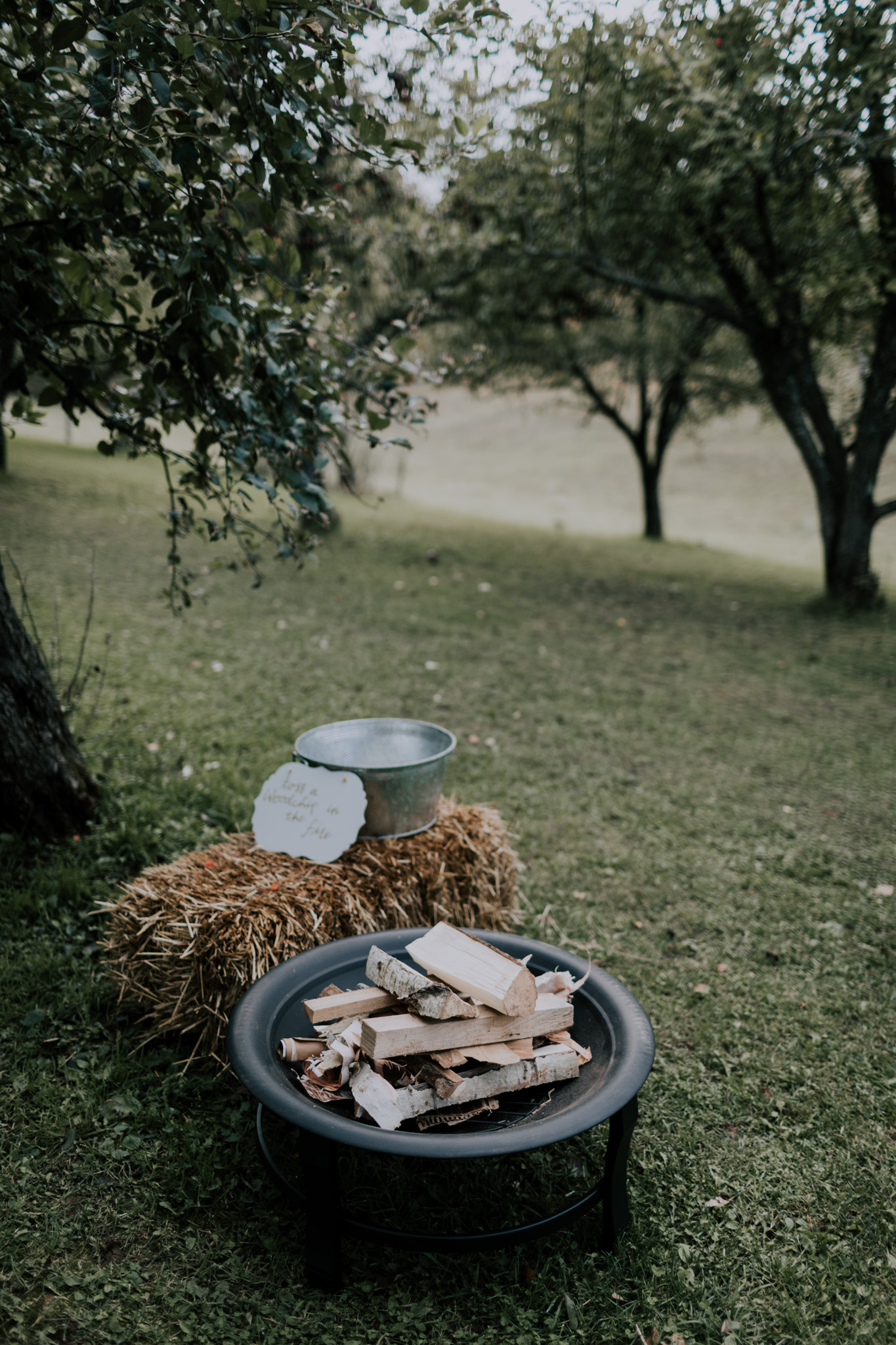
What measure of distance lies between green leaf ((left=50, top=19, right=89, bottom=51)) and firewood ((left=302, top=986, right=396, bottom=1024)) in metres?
2.30

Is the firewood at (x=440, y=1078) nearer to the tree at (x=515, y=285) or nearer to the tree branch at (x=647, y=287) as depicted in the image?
the tree at (x=515, y=285)

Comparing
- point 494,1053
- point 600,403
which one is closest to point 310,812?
point 494,1053

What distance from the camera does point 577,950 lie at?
3.29 meters

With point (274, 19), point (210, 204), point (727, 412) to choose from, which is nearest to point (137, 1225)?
point (210, 204)

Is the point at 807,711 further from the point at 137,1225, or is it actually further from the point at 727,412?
the point at 727,412

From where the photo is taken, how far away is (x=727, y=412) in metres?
15.7

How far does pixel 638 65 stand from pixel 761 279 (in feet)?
12.0

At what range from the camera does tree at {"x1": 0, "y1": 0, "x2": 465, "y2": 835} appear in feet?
6.64

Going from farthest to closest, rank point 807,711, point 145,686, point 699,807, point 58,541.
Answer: point 58,541
point 807,711
point 145,686
point 699,807

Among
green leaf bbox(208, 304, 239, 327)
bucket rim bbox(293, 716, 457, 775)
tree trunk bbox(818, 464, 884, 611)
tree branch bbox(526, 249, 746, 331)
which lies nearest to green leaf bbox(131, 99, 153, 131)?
green leaf bbox(208, 304, 239, 327)

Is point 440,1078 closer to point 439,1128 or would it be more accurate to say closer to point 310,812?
point 439,1128

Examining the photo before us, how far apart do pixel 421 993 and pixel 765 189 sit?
351 inches

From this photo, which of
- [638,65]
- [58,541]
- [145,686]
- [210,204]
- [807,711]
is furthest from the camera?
[58,541]

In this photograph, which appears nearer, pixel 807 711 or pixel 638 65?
pixel 807 711
